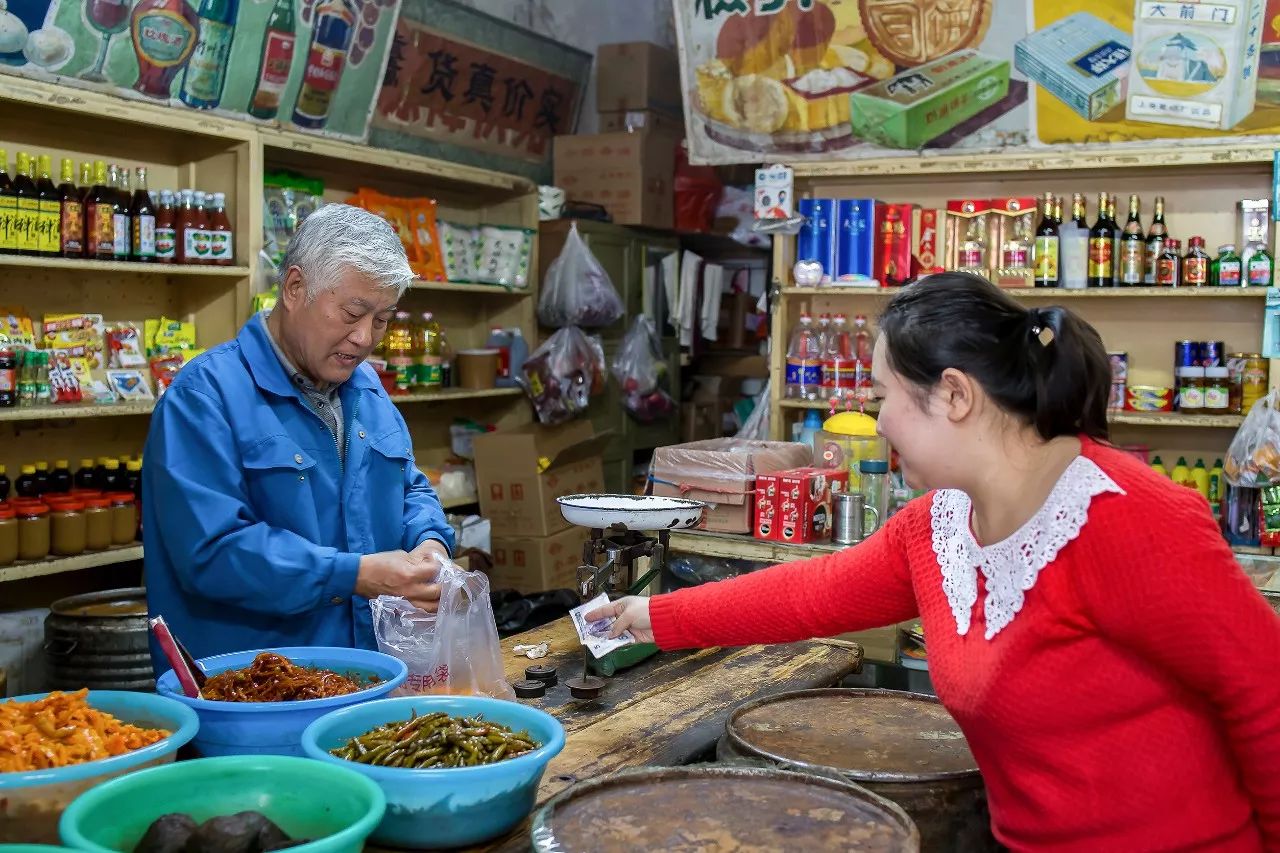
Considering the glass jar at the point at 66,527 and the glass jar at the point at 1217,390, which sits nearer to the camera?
the glass jar at the point at 66,527

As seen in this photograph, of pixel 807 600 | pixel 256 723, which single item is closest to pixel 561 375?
pixel 807 600

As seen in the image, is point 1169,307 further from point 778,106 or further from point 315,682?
point 315,682

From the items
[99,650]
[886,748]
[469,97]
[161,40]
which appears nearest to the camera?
[886,748]

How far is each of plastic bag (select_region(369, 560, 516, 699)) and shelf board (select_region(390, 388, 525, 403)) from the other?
3069mm

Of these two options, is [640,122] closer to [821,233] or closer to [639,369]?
[639,369]

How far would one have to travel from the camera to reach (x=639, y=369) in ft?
21.3

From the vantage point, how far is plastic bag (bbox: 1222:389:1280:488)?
399 cm

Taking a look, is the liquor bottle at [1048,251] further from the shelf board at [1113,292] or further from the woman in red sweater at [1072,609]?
the woman in red sweater at [1072,609]

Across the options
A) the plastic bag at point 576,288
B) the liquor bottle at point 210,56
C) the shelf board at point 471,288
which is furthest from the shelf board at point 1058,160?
the liquor bottle at point 210,56

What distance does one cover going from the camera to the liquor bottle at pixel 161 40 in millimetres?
4234

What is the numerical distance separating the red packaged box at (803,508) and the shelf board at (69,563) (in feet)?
7.05

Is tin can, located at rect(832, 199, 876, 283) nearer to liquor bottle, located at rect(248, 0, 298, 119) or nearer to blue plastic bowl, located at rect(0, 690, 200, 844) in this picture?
liquor bottle, located at rect(248, 0, 298, 119)

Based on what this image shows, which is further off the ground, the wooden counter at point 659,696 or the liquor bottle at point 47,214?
the liquor bottle at point 47,214

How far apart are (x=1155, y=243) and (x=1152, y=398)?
57 cm
